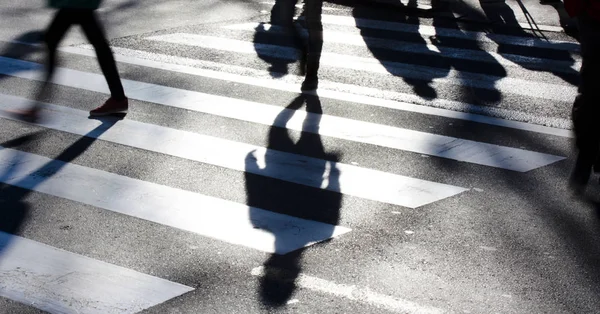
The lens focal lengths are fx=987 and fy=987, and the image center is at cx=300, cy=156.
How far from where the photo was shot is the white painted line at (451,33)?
10.4 m

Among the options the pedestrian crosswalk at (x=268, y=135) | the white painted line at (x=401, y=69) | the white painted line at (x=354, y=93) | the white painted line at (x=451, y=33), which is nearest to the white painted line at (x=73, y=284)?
the pedestrian crosswalk at (x=268, y=135)

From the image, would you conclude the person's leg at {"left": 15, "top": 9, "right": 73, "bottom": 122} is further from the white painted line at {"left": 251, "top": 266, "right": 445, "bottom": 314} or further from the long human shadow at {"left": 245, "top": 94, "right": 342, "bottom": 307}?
the white painted line at {"left": 251, "top": 266, "right": 445, "bottom": 314}

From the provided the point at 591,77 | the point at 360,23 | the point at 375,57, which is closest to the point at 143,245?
the point at 591,77

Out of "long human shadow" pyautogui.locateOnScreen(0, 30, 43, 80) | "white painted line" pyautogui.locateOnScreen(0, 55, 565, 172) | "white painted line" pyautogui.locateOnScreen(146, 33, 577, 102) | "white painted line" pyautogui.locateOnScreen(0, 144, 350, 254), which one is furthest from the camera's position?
Result: "long human shadow" pyautogui.locateOnScreen(0, 30, 43, 80)

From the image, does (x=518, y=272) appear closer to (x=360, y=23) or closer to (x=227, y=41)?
(x=227, y=41)

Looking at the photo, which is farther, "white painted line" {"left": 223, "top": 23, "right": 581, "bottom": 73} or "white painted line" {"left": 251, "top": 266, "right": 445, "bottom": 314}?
"white painted line" {"left": 223, "top": 23, "right": 581, "bottom": 73}

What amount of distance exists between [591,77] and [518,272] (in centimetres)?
150

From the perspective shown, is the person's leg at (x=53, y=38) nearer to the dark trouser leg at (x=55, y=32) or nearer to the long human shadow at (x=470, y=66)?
the dark trouser leg at (x=55, y=32)

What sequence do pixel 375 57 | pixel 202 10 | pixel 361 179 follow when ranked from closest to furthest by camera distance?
pixel 361 179 → pixel 375 57 → pixel 202 10

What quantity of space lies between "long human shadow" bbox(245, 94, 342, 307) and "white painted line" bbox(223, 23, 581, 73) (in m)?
2.79

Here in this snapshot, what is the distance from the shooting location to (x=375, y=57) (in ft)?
32.0

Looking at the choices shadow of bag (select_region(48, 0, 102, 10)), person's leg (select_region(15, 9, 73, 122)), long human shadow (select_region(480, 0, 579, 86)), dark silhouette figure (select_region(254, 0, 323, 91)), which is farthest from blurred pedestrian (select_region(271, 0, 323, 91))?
long human shadow (select_region(480, 0, 579, 86))

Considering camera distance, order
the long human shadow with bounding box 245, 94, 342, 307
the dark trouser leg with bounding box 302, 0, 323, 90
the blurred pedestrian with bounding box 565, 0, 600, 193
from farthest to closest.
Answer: the dark trouser leg with bounding box 302, 0, 323, 90, the blurred pedestrian with bounding box 565, 0, 600, 193, the long human shadow with bounding box 245, 94, 342, 307

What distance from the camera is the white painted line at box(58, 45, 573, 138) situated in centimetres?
744
